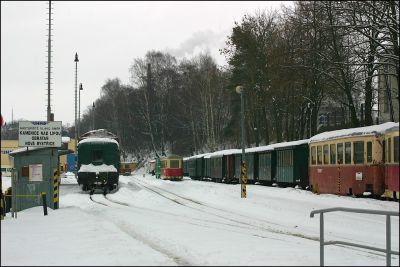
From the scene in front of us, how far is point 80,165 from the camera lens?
35750 mm

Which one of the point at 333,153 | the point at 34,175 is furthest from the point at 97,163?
the point at 333,153

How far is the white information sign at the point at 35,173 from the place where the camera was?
21.2m

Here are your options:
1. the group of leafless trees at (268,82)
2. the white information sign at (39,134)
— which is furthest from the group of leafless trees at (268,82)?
the white information sign at (39,134)

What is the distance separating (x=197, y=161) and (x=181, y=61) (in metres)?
37.2

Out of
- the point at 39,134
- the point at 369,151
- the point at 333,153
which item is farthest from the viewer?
the point at 333,153

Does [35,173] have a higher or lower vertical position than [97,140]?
lower

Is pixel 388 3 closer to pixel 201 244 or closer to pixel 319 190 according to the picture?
pixel 319 190

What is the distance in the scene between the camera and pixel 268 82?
50.8 metres

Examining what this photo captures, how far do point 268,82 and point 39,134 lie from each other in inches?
1257

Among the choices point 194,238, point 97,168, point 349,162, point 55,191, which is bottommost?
point 194,238

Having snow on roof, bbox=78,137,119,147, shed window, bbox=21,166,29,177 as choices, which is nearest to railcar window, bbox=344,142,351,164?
shed window, bbox=21,166,29,177

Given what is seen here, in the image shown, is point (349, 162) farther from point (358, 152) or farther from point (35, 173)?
point (35, 173)

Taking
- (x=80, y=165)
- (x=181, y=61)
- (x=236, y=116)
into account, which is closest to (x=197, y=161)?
(x=236, y=116)

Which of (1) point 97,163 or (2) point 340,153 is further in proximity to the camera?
(1) point 97,163
